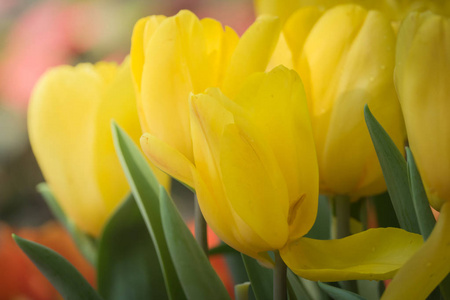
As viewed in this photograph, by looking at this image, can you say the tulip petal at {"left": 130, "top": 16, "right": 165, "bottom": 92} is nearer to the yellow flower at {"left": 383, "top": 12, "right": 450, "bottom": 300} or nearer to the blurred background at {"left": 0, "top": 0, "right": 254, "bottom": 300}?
the yellow flower at {"left": 383, "top": 12, "right": 450, "bottom": 300}

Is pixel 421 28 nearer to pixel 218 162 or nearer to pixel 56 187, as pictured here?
pixel 218 162

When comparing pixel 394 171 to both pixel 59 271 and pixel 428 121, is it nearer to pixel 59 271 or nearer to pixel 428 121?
pixel 428 121

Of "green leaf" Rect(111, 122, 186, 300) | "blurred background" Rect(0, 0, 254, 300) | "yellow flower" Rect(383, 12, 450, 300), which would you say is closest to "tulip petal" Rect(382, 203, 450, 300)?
"yellow flower" Rect(383, 12, 450, 300)

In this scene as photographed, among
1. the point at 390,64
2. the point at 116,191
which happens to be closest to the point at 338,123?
the point at 390,64

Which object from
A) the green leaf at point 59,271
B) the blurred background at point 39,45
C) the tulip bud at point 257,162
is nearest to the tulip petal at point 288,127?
the tulip bud at point 257,162

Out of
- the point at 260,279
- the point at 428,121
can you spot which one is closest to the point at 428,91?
the point at 428,121

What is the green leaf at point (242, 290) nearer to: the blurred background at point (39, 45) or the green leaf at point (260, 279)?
the green leaf at point (260, 279)
